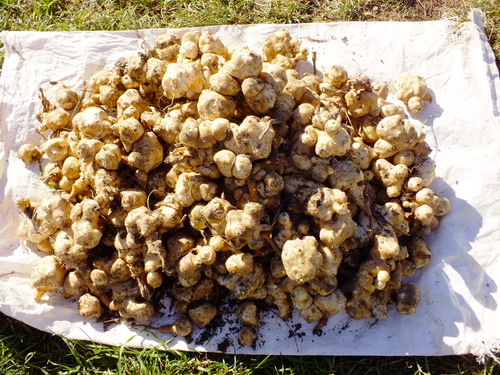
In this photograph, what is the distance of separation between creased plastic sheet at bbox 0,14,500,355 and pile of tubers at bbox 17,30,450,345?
13cm

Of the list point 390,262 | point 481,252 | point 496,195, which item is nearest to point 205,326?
point 390,262

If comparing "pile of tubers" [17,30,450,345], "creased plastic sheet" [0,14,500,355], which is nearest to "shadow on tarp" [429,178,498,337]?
"creased plastic sheet" [0,14,500,355]

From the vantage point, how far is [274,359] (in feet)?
9.52

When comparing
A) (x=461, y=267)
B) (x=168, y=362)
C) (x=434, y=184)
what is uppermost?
(x=434, y=184)

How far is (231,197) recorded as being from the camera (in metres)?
2.65

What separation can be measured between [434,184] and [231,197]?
143 centimetres

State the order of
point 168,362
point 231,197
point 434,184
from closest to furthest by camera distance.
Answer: point 231,197 < point 168,362 < point 434,184

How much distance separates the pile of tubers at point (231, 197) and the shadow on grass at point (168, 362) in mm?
220

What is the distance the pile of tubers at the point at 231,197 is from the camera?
8.25ft

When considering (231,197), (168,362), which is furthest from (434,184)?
(168,362)

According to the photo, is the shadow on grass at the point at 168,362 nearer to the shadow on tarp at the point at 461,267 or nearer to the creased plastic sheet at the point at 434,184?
the creased plastic sheet at the point at 434,184

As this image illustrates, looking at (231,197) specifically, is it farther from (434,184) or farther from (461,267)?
(461,267)

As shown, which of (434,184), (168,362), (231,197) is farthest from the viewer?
(434,184)

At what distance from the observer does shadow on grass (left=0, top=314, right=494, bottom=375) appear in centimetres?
286
